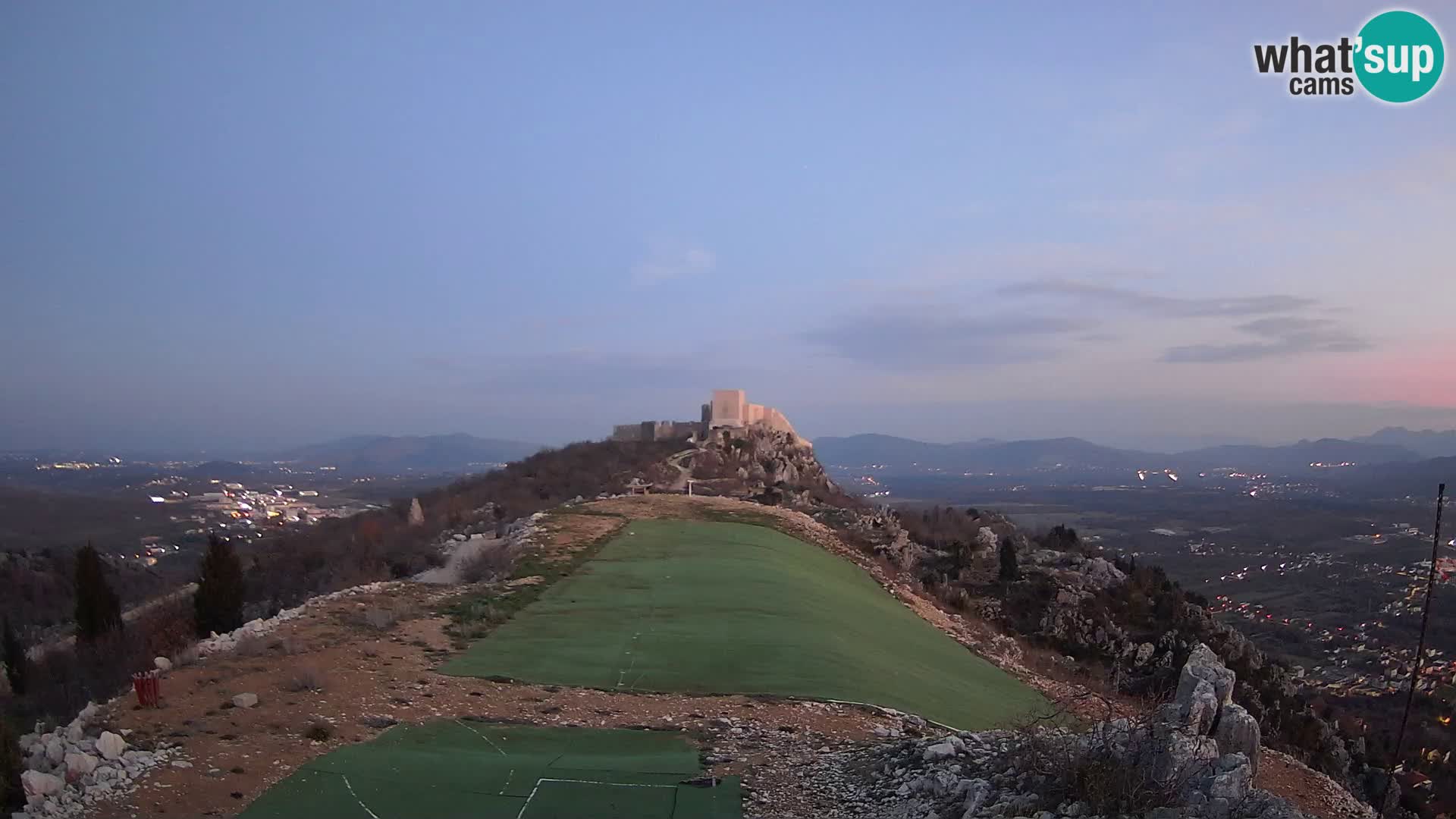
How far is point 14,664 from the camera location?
20906mm

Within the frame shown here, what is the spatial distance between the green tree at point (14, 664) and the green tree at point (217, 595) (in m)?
5.11

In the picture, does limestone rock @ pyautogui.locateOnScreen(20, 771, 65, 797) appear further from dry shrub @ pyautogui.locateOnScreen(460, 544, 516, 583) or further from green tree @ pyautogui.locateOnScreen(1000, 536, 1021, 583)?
green tree @ pyautogui.locateOnScreen(1000, 536, 1021, 583)

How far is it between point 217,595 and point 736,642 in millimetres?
12121

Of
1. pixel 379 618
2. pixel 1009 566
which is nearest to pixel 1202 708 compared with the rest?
pixel 379 618

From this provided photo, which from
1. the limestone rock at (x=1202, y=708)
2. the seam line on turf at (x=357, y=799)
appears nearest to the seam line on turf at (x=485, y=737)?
the seam line on turf at (x=357, y=799)

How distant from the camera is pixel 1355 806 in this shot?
1161 centimetres

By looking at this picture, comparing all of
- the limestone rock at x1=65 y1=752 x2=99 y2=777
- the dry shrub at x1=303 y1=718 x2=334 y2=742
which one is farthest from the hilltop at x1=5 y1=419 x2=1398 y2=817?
the limestone rock at x1=65 y1=752 x2=99 y2=777

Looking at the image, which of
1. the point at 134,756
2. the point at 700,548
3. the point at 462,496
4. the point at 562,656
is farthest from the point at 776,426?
the point at 134,756

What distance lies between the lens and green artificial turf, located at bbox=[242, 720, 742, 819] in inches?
276

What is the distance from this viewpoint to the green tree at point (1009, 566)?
33906 millimetres

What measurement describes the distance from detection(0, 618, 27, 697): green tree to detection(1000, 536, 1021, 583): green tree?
30567mm

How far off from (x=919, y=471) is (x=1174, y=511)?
9737 centimetres

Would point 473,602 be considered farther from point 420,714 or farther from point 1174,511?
point 1174,511

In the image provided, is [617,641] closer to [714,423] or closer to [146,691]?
[146,691]
